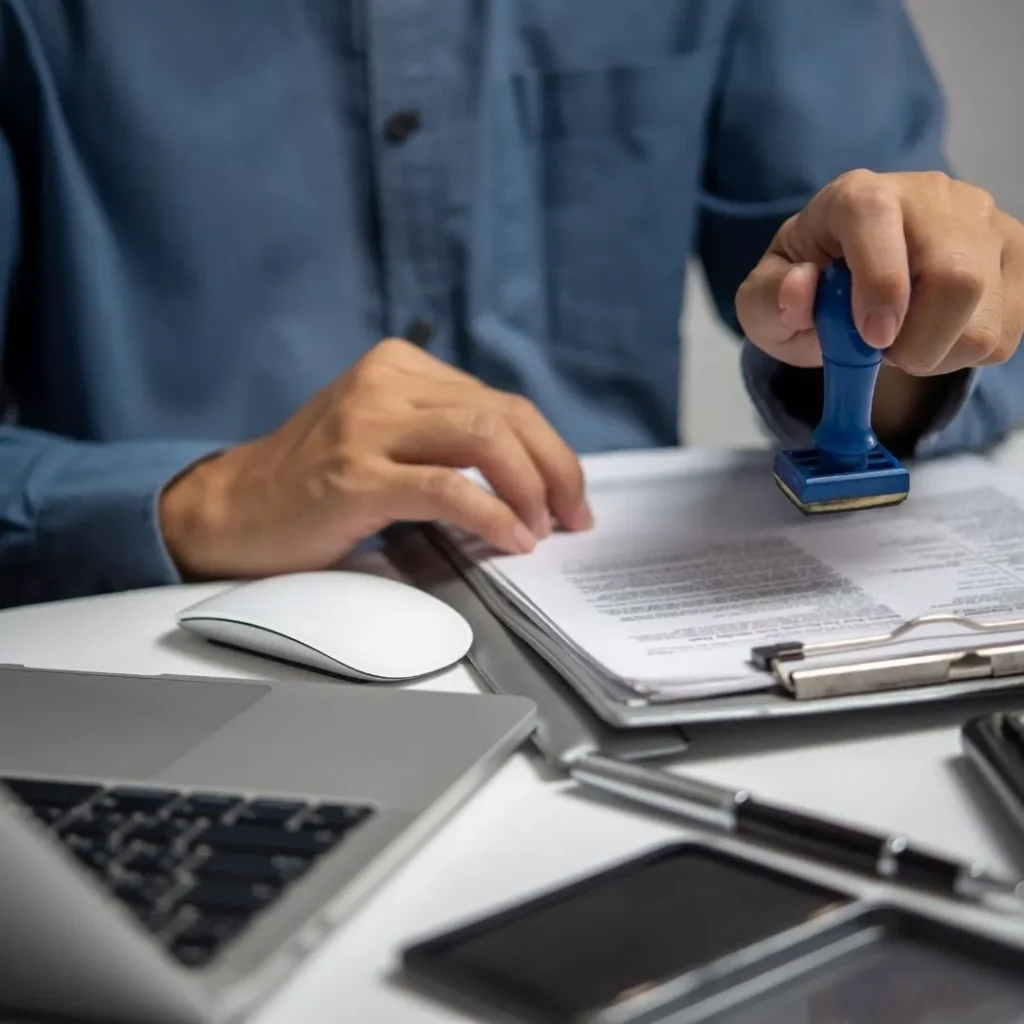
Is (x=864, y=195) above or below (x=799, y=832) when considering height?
above

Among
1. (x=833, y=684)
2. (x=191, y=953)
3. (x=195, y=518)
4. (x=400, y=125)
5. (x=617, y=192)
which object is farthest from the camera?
(x=617, y=192)

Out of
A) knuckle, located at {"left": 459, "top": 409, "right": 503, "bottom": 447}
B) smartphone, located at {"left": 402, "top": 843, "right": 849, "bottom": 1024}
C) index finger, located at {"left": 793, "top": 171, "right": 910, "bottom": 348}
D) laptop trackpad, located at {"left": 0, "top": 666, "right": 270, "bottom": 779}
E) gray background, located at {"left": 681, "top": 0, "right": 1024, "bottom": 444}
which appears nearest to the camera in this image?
smartphone, located at {"left": 402, "top": 843, "right": 849, "bottom": 1024}

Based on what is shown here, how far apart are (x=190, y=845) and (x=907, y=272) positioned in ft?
1.11

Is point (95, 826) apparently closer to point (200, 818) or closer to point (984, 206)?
point (200, 818)

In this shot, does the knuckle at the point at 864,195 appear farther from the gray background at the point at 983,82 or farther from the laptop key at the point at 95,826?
the gray background at the point at 983,82

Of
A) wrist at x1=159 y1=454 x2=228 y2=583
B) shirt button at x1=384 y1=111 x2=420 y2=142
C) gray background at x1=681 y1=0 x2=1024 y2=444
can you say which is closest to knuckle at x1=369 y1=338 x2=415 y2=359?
wrist at x1=159 y1=454 x2=228 y2=583

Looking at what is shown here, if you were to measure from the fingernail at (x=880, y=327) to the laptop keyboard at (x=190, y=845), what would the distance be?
10.8 inches

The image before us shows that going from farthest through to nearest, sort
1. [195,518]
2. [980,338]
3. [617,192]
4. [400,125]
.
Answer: [617,192] < [400,125] < [195,518] < [980,338]

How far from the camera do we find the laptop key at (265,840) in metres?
0.31

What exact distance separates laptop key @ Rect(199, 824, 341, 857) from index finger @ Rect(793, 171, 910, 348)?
29cm

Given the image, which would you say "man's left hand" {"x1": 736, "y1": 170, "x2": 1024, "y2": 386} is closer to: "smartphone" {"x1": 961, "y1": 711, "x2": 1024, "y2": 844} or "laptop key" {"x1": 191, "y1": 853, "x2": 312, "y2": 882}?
"smartphone" {"x1": 961, "y1": 711, "x2": 1024, "y2": 844}

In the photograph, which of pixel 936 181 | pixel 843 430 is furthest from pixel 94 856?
pixel 936 181

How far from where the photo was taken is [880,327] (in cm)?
47

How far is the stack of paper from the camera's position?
43cm
